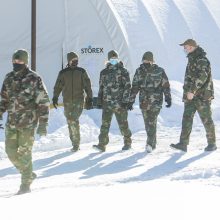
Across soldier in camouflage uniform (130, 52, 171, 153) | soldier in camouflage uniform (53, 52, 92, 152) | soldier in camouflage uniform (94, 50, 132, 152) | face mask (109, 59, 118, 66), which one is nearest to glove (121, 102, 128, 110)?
soldier in camouflage uniform (94, 50, 132, 152)

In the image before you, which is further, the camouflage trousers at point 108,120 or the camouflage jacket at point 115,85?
the camouflage trousers at point 108,120

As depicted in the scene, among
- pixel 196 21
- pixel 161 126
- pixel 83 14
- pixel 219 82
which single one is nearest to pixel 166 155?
pixel 161 126

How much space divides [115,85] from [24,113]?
10.8 ft

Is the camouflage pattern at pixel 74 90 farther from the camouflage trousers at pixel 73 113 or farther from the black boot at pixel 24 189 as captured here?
the black boot at pixel 24 189

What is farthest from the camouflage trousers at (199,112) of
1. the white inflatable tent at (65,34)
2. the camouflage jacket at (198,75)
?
the white inflatable tent at (65,34)

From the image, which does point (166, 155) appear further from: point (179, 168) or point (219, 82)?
point (219, 82)

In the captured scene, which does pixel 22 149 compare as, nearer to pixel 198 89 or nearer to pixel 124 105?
pixel 124 105

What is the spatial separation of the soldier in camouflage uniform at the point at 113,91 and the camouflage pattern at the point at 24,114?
124 inches

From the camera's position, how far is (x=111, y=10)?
1622cm

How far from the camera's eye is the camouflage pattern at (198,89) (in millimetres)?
8969

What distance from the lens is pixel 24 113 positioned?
6.71 meters

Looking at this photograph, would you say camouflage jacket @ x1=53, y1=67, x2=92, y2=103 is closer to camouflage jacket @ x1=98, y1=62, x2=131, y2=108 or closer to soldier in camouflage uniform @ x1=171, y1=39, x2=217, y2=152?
camouflage jacket @ x1=98, y1=62, x2=131, y2=108

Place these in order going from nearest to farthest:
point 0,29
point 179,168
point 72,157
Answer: point 179,168, point 72,157, point 0,29

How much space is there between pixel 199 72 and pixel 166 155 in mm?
1506
